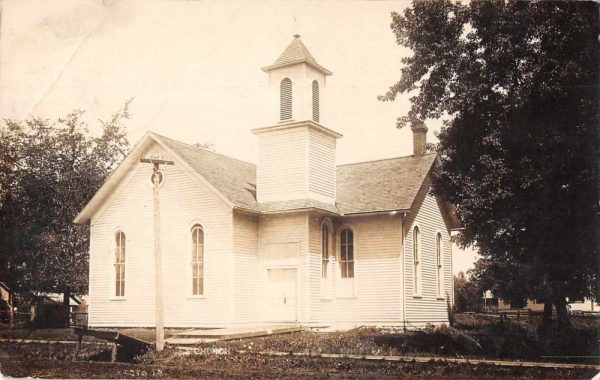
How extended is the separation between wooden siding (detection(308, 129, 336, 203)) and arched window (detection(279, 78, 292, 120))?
3.16ft

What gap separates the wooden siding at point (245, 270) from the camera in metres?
21.6

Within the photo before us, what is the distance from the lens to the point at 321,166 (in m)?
23.2

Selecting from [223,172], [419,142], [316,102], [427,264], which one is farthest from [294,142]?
[427,264]

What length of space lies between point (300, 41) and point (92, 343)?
10.4m

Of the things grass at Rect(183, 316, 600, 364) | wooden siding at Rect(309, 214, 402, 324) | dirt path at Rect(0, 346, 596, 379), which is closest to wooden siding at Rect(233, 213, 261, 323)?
wooden siding at Rect(309, 214, 402, 324)

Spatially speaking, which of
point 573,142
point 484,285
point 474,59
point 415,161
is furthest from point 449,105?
point 484,285

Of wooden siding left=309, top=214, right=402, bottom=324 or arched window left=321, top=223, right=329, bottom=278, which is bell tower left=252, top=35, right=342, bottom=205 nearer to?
arched window left=321, top=223, right=329, bottom=278

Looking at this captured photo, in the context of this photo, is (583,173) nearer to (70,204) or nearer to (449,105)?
(449,105)

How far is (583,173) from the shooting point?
15109 millimetres

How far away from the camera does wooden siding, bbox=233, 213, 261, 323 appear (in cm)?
2158

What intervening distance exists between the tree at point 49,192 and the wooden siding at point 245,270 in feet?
16.0

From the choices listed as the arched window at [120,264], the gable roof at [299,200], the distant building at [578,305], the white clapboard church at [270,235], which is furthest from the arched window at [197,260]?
the distant building at [578,305]

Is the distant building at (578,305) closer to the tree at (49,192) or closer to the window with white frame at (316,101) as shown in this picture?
the window with white frame at (316,101)

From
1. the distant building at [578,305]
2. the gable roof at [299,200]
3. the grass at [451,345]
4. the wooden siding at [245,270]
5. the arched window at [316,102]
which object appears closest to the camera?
the grass at [451,345]
